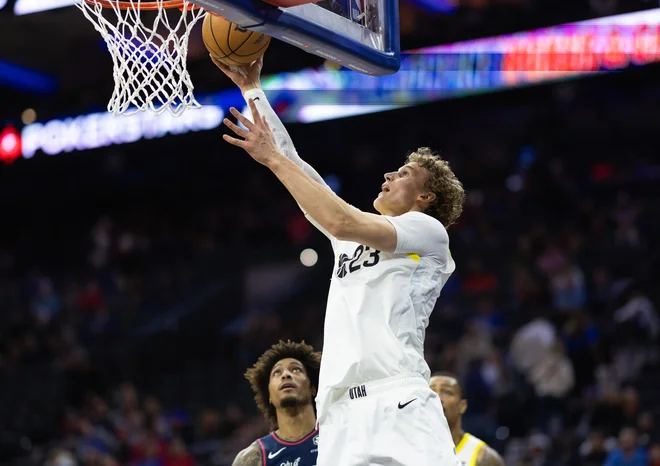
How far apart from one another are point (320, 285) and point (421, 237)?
36.2ft

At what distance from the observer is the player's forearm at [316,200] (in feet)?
11.9

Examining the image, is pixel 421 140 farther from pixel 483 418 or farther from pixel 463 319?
pixel 483 418

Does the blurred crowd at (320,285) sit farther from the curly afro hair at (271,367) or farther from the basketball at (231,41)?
the basketball at (231,41)

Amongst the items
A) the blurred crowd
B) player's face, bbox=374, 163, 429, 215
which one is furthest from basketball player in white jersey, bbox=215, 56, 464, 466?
the blurred crowd

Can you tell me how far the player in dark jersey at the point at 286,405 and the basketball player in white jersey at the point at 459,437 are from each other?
0.79m

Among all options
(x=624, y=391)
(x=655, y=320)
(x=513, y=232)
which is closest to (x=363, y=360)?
(x=624, y=391)

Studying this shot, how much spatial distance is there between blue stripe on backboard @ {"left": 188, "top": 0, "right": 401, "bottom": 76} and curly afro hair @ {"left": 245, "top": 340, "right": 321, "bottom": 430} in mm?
1864

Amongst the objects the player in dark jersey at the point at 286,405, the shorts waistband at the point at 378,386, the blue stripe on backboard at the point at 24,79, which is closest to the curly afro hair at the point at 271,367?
the player in dark jersey at the point at 286,405

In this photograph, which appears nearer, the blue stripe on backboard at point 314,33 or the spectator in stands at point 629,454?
the blue stripe on backboard at point 314,33

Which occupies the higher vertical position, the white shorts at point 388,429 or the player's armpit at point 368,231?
the player's armpit at point 368,231

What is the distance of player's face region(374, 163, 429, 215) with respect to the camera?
13.7 ft

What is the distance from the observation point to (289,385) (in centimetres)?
549

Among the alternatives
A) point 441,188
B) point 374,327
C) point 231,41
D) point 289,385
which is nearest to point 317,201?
point 374,327

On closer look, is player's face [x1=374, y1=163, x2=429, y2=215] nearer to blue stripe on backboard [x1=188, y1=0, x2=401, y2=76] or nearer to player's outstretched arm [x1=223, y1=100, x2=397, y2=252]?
player's outstretched arm [x1=223, y1=100, x2=397, y2=252]
